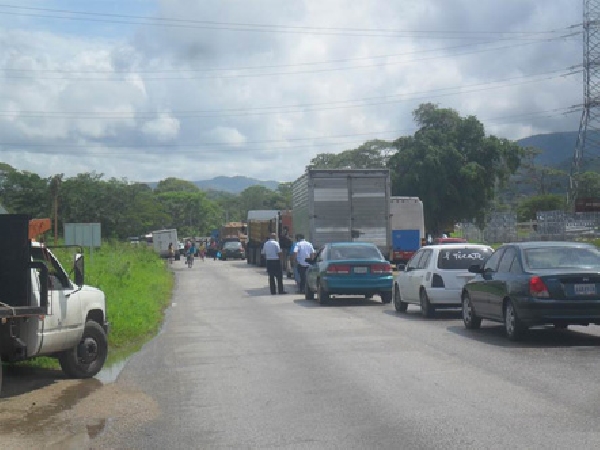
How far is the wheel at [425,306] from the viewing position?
747 inches

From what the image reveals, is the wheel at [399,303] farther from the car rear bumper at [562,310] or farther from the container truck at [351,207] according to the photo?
the container truck at [351,207]

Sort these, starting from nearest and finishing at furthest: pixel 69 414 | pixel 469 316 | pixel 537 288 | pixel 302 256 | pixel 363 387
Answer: pixel 69 414
pixel 363 387
pixel 537 288
pixel 469 316
pixel 302 256

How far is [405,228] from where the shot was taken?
42406 mm

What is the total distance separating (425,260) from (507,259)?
15.0 feet

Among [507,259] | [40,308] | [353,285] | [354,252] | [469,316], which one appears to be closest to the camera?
[40,308]

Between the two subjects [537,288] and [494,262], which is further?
[494,262]

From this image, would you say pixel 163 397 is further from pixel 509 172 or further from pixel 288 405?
pixel 509 172

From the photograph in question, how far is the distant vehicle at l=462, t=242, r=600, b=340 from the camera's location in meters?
13.7

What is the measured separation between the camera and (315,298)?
26328 mm

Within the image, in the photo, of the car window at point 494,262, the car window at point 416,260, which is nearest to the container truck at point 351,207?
the car window at point 416,260

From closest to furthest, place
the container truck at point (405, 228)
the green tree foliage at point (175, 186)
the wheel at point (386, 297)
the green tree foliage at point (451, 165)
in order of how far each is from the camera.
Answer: the wheel at point (386, 297), the container truck at point (405, 228), the green tree foliage at point (451, 165), the green tree foliage at point (175, 186)

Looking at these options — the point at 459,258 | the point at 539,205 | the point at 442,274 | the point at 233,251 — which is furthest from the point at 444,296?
the point at 539,205

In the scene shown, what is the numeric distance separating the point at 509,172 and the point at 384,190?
30.2 m

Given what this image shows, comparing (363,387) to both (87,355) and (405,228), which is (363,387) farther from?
(405,228)
